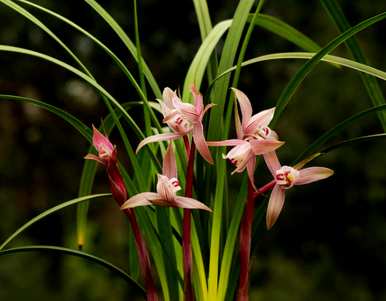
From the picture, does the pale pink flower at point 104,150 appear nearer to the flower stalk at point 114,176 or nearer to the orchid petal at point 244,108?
the flower stalk at point 114,176

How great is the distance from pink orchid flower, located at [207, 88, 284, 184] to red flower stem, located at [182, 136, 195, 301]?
36 millimetres

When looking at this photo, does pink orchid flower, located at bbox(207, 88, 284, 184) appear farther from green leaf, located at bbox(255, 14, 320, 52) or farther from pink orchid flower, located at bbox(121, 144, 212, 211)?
green leaf, located at bbox(255, 14, 320, 52)

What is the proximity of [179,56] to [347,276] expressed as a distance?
1.10 m

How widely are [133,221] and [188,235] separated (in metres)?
0.06

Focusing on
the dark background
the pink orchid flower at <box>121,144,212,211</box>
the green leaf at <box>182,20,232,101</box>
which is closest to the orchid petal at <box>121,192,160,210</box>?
the pink orchid flower at <box>121,144,212,211</box>

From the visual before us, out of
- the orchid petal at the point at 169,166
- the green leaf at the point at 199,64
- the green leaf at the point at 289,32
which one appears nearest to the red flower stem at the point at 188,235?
the orchid petal at the point at 169,166

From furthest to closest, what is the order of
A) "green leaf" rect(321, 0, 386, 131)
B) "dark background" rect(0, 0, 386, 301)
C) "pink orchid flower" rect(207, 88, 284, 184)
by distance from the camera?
"dark background" rect(0, 0, 386, 301)
"green leaf" rect(321, 0, 386, 131)
"pink orchid flower" rect(207, 88, 284, 184)

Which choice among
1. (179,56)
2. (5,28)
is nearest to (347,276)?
(179,56)

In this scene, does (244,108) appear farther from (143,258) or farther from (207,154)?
(143,258)

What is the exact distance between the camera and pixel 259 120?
764 mm

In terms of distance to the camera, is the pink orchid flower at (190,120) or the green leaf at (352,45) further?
the green leaf at (352,45)

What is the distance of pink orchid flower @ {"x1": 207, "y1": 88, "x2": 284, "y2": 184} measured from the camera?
0.74m

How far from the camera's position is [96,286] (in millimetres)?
2848

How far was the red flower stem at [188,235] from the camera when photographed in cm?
78
